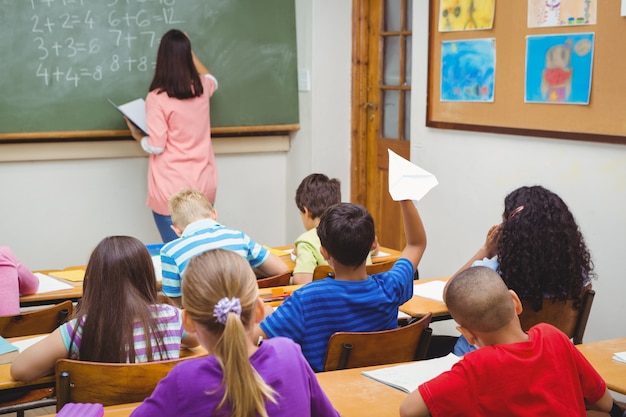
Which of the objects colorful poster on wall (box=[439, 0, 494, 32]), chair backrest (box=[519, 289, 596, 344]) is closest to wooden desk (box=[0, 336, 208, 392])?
chair backrest (box=[519, 289, 596, 344])

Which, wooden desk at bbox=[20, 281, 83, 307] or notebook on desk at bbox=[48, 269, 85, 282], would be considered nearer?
wooden desk at bbox=[20, 281, 83, 307]

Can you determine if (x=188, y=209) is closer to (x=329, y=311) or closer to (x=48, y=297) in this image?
(x=48, y=297)

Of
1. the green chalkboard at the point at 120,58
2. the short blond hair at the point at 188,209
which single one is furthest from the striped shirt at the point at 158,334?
the green chalkboard at the point at 120,58

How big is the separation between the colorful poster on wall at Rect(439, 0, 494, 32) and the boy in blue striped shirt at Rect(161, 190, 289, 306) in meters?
2.01

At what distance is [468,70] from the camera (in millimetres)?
4875

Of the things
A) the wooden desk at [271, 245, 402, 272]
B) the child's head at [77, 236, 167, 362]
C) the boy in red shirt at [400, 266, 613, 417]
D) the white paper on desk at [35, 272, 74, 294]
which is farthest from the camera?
the wooden desk at [271, 245, 402, 272]

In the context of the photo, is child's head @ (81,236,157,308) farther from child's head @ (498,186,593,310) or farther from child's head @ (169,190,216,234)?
child's head @ (498,186,593,310)

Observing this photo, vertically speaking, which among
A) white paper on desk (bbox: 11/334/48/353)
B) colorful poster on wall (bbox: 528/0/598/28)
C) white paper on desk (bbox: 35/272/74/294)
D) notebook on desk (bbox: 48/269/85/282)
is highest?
colorful poster on wall (bbox: 528/0/598/28)

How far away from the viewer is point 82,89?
5516 mm

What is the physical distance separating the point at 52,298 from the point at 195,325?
195 cm

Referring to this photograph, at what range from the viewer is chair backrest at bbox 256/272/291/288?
3.38 meters

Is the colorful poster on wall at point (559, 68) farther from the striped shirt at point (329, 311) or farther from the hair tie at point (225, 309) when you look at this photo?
the hair tie at point (225, 309)

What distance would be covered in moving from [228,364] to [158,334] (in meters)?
0.85

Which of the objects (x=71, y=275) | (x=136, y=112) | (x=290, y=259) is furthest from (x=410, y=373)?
(x=136, y=112)
